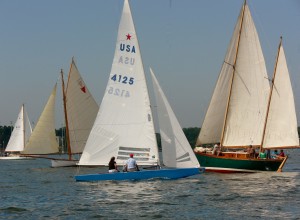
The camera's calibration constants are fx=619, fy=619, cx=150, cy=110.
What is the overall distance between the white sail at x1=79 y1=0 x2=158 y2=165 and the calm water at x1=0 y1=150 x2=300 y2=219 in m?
1.77

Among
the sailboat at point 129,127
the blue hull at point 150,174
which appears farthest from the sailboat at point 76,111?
the blue hull at point 150,174

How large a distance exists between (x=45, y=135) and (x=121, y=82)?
28.4 metres

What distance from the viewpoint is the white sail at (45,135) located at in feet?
201

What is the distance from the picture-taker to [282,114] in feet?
154

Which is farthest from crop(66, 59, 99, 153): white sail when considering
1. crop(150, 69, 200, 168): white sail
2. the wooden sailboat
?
crop(150, 69, 200, 168): white sail

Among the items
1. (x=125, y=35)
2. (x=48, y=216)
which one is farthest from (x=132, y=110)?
(x=48, y=216)

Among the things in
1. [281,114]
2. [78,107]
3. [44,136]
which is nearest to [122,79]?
[281,114]

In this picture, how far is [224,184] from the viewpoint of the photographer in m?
37.1

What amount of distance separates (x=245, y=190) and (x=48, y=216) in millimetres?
12339

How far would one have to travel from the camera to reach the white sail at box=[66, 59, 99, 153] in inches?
2446

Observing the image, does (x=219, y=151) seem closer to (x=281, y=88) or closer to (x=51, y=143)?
(x=281, y=88)

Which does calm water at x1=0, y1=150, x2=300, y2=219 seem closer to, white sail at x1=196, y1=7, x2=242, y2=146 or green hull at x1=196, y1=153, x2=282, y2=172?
green hull at x1=196, y1=153, x2=282, y2=172

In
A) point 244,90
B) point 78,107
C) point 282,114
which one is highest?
point 78,107

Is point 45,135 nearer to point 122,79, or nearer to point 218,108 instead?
point 218,108
